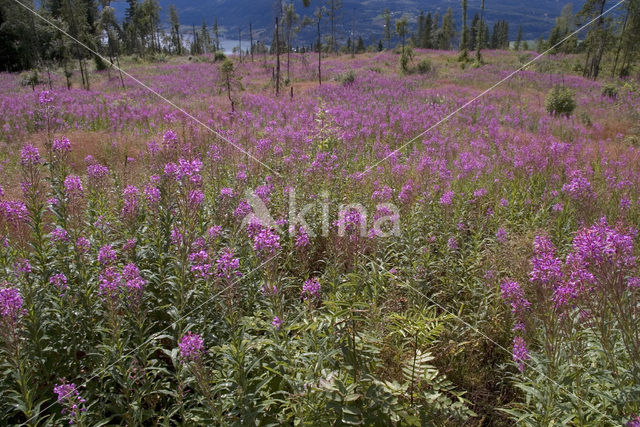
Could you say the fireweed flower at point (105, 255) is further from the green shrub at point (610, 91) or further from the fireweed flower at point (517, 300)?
the green shrub at point (610, 91)

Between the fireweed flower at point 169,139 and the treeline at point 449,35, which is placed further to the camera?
the treeline at point 449,35

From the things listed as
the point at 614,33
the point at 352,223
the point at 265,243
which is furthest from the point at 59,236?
the point at 614,33

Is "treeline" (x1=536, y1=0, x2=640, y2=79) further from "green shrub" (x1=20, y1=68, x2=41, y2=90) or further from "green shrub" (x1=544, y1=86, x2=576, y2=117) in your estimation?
"green shrub" (x1=20, y1=68, x2=41, y2=90)

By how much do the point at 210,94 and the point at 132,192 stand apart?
19.9 m

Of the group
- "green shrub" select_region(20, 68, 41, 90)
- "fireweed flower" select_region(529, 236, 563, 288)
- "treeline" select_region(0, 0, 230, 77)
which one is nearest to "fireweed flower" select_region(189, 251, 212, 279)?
"fireweed flower" select_region(529, 236, 563, 288)

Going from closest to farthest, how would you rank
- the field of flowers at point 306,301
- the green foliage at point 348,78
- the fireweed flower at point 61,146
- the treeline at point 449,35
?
the field of flowers at point 306,301, the fireweed flower at point 61,146, the green foliage at point 348,78, the treeline at point 449,35

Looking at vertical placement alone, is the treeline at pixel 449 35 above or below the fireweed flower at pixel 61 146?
above

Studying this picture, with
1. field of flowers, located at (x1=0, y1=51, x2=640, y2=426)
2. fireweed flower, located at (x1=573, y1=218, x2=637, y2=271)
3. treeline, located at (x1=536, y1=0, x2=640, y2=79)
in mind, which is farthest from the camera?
treeline, located at (x1=536, y1=0, x2=640, y2=79)

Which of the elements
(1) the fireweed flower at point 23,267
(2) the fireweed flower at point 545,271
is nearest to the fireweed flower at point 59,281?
(1) the fireweed flower at point 23,267

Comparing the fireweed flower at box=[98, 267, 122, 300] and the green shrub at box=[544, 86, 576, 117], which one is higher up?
the green shrub at box=[544, 86, 576, 117]

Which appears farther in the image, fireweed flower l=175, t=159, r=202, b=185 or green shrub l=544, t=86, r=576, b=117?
green shrub l=544, t=86, r=576, b=117

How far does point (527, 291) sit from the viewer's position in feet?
13.5

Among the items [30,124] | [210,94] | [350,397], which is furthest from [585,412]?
[210,94]

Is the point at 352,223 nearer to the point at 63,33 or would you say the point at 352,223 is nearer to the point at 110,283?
the point at 110,283
